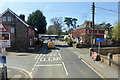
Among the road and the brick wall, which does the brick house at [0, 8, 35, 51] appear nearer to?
the brick wall

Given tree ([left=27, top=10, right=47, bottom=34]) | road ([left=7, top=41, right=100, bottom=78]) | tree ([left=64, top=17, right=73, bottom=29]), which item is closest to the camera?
road ([left=7, top=41, right=100, bottom=78])

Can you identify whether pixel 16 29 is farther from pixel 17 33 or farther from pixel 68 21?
pixel 68 21

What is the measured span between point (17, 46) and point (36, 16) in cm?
1662

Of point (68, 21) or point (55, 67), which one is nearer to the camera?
point (55, 67)

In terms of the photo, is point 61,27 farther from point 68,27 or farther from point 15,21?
point 15,21

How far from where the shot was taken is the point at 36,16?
39188 mm

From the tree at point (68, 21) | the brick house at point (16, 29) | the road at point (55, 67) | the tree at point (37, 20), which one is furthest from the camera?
the tree at point (68, 21)

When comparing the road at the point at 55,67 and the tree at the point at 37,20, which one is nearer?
the road at the point at 55,67

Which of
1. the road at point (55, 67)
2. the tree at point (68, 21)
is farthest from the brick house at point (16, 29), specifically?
the tree at point (68, 21)

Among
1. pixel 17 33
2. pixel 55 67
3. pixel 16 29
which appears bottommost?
pixel 55 67

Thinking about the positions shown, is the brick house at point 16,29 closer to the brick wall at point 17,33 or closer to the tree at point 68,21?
the brick wall at point 17,33

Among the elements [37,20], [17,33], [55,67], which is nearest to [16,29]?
[17,33]

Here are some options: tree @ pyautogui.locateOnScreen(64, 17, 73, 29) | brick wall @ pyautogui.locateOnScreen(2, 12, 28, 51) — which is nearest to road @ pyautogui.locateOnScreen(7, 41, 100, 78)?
brick wall @ pyautogui.locateOnScreen(2, 12, 28, 51)

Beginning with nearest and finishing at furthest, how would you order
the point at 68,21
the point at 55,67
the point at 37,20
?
1. the point at 55,67
2. the point at 37,20
3. the point at 68,21
